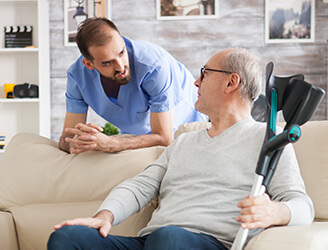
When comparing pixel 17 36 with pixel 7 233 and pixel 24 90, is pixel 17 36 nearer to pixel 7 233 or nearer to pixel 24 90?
pixel 24 90

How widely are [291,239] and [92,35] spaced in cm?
129

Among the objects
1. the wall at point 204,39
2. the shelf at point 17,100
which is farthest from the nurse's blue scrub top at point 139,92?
the shelf at point 17,100

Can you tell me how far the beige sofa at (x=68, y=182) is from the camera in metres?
1.69

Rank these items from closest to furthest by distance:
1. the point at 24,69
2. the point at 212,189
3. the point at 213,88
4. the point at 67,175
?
the point at 212,189 < the point at 213,88 < the point at 67,175 < the point at 24,69

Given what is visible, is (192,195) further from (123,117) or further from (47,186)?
(123,117)

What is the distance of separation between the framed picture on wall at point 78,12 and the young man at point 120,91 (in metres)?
2.18

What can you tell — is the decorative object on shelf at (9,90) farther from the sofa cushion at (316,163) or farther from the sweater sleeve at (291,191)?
the sweater sleeve at (291,191)

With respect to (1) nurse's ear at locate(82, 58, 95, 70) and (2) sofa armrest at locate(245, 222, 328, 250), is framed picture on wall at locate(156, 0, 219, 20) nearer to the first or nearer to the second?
(1) nurse's ear at locate(82, 58, 95, 70)

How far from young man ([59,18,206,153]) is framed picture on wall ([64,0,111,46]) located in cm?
218

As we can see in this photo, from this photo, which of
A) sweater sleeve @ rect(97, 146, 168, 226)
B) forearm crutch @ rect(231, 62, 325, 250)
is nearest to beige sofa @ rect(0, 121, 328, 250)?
sweater sleeve @ rect(97, 146, 168, 226)

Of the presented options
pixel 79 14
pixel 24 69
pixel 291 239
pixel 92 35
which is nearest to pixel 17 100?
pixel 24 69

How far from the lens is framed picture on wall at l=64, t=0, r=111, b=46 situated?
447 cm

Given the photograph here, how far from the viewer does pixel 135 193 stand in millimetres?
1556

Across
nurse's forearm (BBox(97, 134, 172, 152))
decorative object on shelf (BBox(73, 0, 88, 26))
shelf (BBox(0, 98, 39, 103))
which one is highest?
decorative object on shelf (BBox(73, 0, 88, 26))
